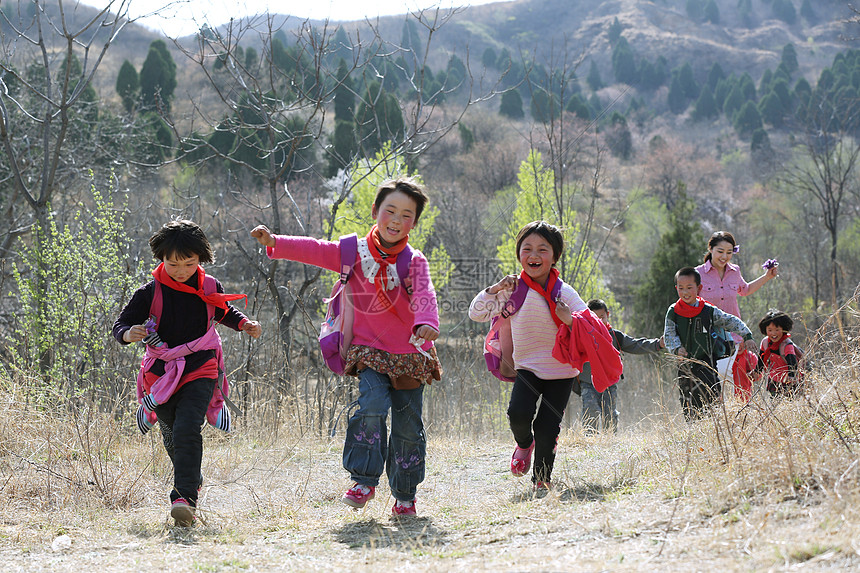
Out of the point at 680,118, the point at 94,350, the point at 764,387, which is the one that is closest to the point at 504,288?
the point at 764,387

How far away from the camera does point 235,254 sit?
1889 cm

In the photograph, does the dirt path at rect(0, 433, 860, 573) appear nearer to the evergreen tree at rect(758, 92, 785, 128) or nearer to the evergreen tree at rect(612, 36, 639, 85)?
the evergreen tree at rect(758, 92, 785, 128)

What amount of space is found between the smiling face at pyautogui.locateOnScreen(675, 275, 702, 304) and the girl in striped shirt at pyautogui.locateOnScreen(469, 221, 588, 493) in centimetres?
184

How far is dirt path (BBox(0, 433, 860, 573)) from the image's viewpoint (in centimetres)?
246

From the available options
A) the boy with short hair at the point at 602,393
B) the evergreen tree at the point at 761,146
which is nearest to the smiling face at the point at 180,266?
the boy with short hair at the point at 602,393

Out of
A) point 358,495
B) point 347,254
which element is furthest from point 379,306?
point 358,495

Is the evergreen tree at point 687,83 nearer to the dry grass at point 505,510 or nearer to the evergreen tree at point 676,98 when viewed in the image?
the evergreen tree at point 676,98

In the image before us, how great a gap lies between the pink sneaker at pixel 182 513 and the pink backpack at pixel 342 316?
0.86 metres

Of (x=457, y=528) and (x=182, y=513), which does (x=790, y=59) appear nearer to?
(x=457, y=528)

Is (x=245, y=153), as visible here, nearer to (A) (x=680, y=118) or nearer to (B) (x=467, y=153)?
(B) (x=467, y=153)

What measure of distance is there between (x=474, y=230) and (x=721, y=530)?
22174 millimetres


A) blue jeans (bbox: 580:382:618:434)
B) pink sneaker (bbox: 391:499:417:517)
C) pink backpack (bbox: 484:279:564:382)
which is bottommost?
blue jeans (bbox: 580:382:618:434)

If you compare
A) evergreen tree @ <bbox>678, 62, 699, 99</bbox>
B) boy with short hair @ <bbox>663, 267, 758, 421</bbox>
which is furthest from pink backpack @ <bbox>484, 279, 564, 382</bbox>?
evergreen tree @ <bbox>678, 62, 699, 99</bbox>

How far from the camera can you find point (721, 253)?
250 inches
